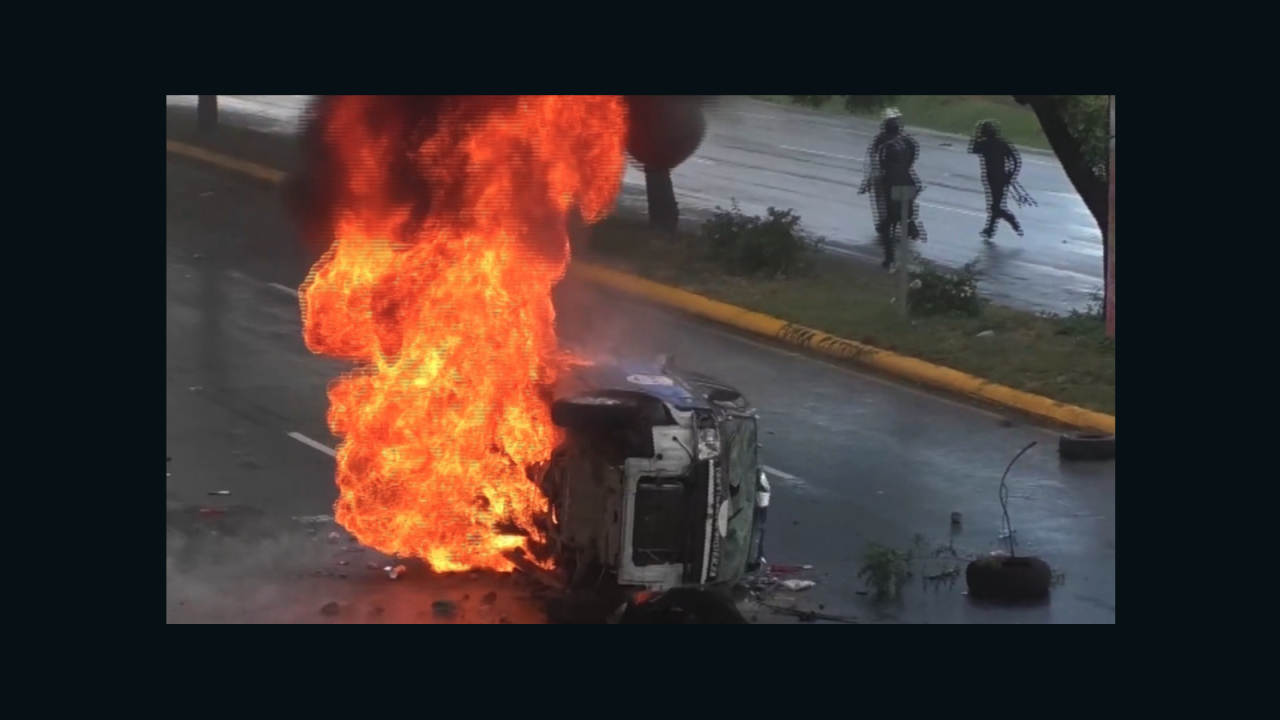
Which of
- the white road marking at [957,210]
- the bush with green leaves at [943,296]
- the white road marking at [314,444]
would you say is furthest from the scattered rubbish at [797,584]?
the white road marking at [957,210]

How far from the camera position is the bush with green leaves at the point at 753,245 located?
658 inches

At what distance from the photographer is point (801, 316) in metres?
15.6

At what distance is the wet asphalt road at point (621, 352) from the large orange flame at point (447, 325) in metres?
0.41

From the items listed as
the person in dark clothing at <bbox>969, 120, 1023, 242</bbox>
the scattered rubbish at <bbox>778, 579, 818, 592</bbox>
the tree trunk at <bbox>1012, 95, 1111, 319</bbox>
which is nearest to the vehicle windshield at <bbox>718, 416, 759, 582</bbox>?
the scattered rubbish at <bbox>778, 579, 818, 592</bbox>

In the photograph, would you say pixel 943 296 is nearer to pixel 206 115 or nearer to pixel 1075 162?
pixel 1075 162

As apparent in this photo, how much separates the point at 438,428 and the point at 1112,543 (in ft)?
13.6

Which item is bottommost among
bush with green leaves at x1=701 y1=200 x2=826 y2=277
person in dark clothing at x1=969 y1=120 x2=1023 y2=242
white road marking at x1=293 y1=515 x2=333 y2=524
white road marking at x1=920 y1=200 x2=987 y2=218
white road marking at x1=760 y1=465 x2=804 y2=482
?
white road marking at x1=293 y1=515 x2=333 y2=524

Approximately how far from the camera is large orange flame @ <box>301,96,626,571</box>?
398 inches

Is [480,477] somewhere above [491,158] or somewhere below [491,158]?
below

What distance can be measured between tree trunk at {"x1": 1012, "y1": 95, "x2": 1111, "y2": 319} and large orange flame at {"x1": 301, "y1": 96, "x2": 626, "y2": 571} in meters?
5.88

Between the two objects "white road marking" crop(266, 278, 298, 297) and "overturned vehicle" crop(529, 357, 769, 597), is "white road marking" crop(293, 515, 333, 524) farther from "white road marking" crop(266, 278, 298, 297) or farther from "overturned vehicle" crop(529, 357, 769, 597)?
"white road marking" crop(266, 278, 298, 297)

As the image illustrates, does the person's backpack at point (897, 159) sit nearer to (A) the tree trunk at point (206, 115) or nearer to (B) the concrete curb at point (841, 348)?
(B) the concrete curb at point (841, 348)

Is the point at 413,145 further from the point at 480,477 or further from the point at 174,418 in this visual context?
the point at 174,418

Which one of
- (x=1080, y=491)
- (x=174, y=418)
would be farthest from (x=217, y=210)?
(x=1080, y=491)
